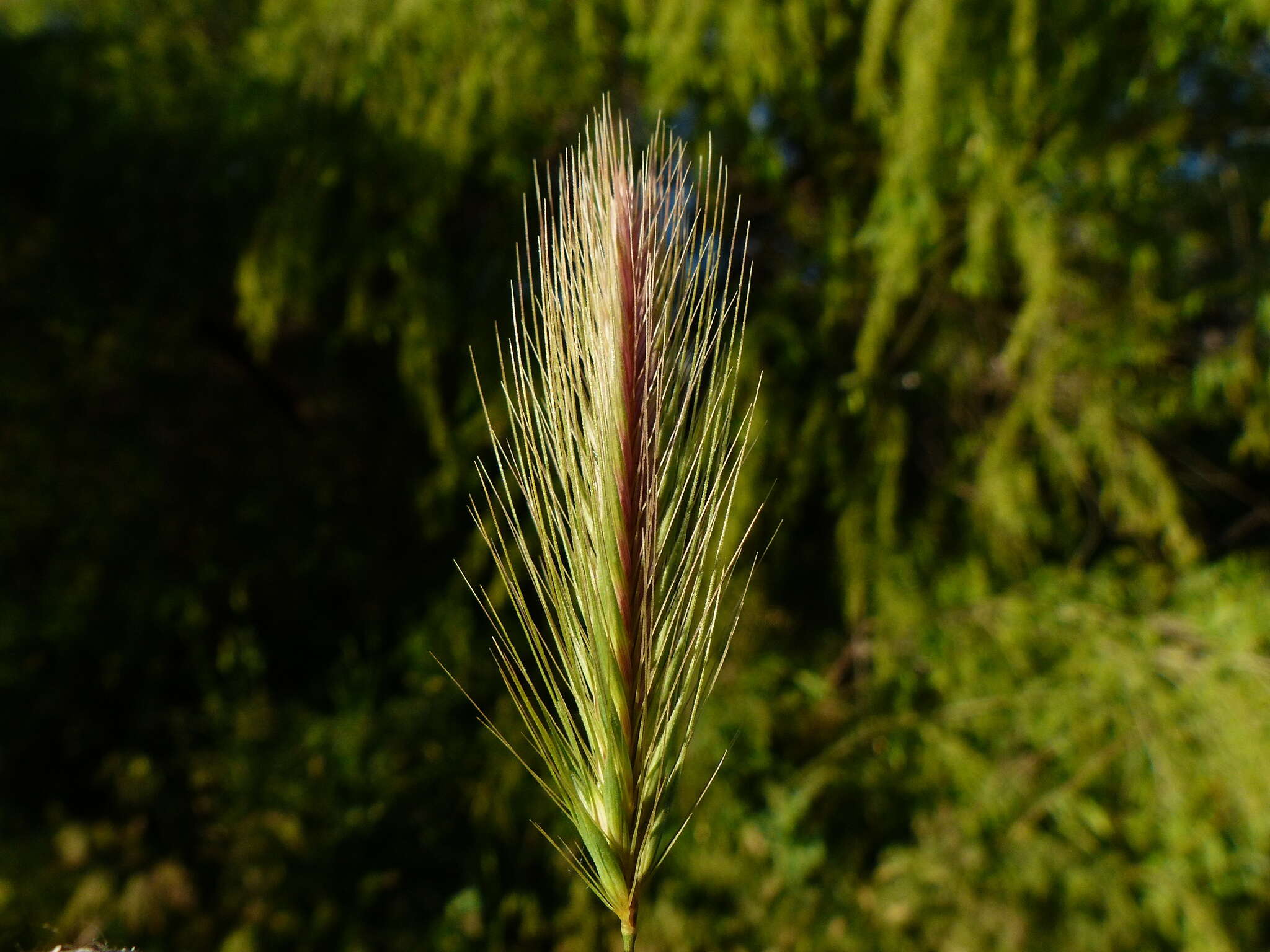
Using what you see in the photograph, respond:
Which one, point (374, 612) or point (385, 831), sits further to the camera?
point (374, 612)

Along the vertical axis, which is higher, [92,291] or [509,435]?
Result: [92,291]

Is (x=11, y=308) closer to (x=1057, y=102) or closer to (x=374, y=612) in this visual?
(x=374, y=612)

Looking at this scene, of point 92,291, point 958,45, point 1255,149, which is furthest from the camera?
point 92,291

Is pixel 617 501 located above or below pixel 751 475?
above

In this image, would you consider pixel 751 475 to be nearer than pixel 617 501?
No

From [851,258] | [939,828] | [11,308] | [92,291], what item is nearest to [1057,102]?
[851,258]

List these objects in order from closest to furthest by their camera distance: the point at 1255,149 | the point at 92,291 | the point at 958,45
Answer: the point at 958,45, the point at 1255,149, the point at 92,291

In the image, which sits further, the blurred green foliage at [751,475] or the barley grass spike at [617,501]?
the blurred green foliage at [751,475]

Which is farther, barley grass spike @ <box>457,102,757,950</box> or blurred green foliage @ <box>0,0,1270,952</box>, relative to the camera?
blurred green foliage @ <box>0,0,1270,952</box>
